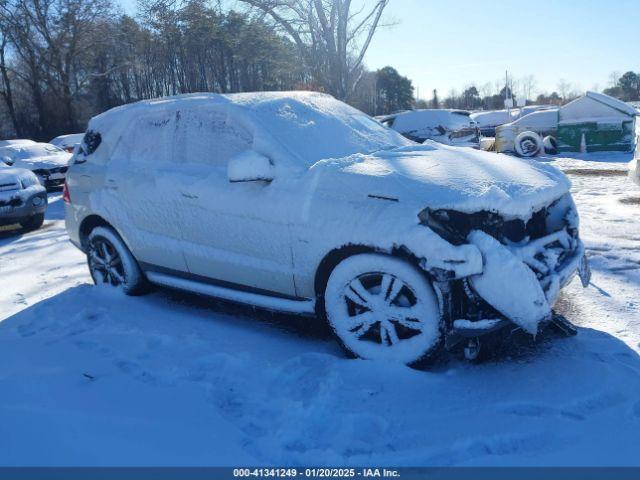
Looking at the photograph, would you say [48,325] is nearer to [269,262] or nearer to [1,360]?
[1,360]

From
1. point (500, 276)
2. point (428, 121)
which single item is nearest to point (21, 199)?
point (500, 276)

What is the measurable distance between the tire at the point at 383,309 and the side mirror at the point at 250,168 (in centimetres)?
79

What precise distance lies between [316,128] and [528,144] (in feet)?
40.1

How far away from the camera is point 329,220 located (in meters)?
3.04

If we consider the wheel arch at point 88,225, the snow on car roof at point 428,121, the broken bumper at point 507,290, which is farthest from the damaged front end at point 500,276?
the snow on car roof at point 428,121

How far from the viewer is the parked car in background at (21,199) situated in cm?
765

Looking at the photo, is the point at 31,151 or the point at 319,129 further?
the point at 31,151

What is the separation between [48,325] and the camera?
388 cm

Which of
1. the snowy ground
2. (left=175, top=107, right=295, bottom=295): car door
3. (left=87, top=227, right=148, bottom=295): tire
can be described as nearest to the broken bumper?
the snowy ground

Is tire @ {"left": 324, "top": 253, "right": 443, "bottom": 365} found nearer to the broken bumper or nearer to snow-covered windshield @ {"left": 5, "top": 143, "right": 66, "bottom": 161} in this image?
the broken bumper

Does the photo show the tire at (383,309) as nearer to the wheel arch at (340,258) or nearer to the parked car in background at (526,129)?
the wheel arch at (340,258)

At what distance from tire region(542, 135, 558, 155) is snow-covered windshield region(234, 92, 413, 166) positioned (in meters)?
12.2

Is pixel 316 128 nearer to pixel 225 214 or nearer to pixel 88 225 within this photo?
pixel 225 214

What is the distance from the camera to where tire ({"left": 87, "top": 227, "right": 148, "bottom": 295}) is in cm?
434
